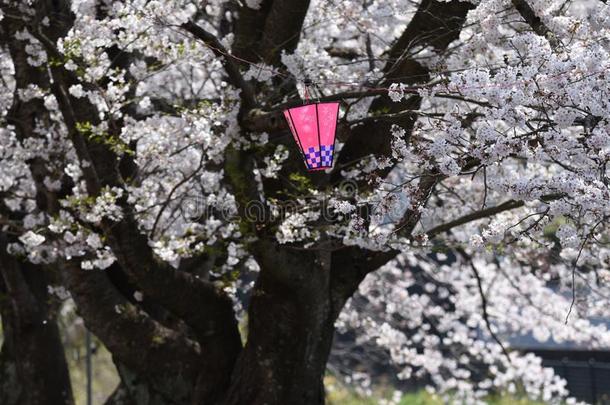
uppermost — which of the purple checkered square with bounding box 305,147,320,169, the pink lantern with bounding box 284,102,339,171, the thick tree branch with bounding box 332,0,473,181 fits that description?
the thick tree branch with bounding box 332,0,473,181

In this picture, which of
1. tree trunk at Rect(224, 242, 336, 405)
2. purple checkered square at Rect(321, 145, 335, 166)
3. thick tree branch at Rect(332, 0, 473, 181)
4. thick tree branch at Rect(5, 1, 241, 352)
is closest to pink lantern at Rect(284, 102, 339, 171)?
purple checkered square at Rect(321, 145, 335, 166)

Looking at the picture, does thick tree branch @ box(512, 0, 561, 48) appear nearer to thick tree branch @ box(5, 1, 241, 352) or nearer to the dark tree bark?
the dark tree bark

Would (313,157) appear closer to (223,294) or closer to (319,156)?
(319,156)

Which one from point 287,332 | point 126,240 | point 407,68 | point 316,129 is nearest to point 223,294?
point 287,332

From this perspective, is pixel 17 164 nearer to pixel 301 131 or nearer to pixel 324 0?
pixel 324 0

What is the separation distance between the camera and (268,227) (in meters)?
6.72

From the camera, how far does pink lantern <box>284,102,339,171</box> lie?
4.89m

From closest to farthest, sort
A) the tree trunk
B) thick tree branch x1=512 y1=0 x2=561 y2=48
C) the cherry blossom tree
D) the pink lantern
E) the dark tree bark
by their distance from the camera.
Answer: the pink lantern
thick tree branch x1=512 y1=0 x2=561 y2=48
the cherry blossom tree
the dark tree bark
the tree trunk

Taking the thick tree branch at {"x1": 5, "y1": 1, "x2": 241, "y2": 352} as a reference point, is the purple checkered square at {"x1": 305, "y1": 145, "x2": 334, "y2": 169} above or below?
below

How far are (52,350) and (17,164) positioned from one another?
2.08 m

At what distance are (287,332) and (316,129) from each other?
2.54 meters

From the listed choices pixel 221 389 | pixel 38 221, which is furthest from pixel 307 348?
pixel 38 221

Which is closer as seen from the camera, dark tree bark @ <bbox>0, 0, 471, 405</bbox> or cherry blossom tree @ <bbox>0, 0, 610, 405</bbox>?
cherry blossom tree @ <bbox>0, 0, 610, 405</bbox>

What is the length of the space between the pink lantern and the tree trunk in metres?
1.90
